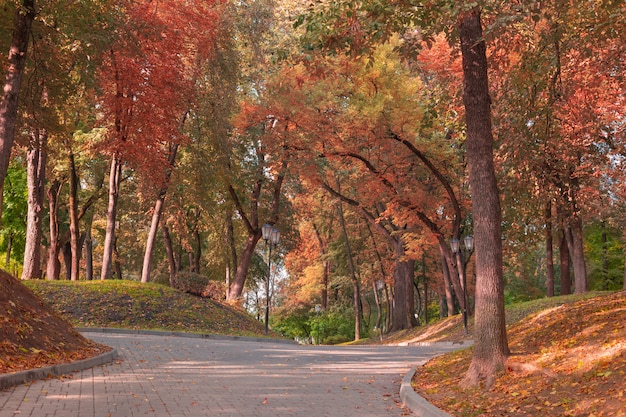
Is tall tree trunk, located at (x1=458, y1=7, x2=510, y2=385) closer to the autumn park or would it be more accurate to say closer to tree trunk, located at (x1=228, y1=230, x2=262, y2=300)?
the autumn park

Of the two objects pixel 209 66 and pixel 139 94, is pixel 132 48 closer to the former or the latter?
pixel 139 94

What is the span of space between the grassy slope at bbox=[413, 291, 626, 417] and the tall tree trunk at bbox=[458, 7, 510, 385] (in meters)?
0.34

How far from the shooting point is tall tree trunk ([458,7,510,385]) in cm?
1005

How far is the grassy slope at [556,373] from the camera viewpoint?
7.70 meters

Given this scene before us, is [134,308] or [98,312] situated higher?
[134,308]

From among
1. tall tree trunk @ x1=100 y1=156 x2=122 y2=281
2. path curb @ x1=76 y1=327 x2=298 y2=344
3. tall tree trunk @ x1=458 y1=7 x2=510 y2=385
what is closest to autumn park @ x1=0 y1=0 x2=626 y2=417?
tall tree trunk @ x1=458 y1=7 x2=510 y2=385

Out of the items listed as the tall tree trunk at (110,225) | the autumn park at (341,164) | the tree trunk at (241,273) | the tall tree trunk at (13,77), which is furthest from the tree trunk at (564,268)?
the tall tree trunk at (13,77)

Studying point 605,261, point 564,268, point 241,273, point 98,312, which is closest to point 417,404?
point 98,312

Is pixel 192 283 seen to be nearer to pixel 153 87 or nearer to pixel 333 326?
pixel 153 87

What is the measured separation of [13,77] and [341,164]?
17.0 m

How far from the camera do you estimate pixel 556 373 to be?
29.4 feet

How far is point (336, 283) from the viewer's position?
47.9 metres

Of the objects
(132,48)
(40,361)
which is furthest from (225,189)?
(40,361)

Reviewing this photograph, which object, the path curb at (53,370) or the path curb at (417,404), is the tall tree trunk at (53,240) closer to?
the path curb at (53,370)
